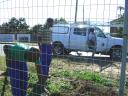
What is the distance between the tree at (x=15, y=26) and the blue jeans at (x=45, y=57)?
1.35 feet

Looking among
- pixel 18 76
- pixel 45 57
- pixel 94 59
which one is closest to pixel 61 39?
pixel 45 57

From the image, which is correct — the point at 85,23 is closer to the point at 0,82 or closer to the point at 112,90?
the point at 112,90

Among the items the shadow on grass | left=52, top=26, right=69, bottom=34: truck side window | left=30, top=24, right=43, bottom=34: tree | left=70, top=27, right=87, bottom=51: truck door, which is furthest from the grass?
the shadow on grass

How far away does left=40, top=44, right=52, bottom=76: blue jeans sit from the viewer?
572 centimetres

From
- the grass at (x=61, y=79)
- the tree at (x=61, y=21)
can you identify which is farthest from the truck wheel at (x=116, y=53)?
the grass at (x=61, y=79)

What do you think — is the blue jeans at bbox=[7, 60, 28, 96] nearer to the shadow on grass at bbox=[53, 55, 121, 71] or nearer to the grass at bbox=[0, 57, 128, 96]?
the grass at bbox=[0, 57, 128, 96]

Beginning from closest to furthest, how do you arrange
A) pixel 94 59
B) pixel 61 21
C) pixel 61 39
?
1. pixel 94 59
2. pixel 61 21
3. pixel 61 39

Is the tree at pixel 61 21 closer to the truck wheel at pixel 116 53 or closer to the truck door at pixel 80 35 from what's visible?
the truck door at pixel 80 35

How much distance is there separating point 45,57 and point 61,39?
0.51 metres

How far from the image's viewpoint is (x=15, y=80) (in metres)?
6.07

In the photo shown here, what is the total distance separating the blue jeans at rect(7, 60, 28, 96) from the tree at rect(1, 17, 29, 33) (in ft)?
1.65

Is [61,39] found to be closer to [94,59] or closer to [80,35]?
[80,35]

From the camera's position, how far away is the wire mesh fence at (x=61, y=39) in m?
4.39

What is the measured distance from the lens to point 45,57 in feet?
19.2
